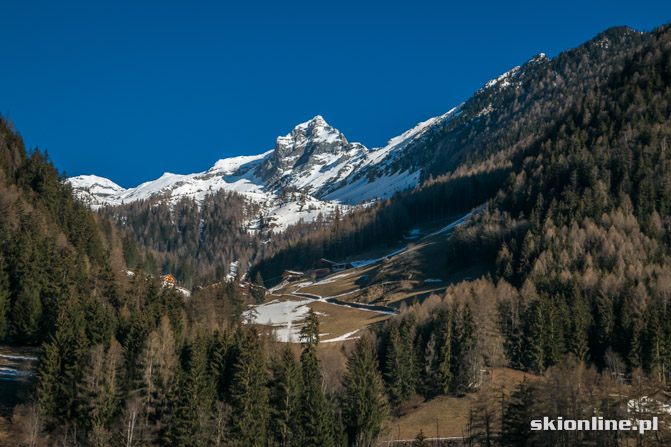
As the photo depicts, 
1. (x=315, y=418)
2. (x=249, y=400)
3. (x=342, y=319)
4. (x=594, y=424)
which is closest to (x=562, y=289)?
(x=342, y=319)

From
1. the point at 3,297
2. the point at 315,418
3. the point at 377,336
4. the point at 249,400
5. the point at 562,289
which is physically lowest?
the point at 315,418

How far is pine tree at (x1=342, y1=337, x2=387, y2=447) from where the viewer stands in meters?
67.3

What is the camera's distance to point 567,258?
411 ft

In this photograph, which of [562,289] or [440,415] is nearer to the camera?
[440,415]

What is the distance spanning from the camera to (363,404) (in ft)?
225

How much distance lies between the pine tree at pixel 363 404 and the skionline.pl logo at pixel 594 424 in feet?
63.9

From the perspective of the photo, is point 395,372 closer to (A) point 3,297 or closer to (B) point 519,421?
(B) point 519,421

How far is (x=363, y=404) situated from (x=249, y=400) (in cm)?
1416

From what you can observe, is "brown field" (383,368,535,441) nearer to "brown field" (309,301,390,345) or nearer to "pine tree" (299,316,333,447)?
"pine tree" (299,316,333,447)

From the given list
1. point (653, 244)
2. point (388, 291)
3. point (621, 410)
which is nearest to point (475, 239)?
point (388, 291)

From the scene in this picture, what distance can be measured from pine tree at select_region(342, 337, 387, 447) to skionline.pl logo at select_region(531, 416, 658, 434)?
63.9ft

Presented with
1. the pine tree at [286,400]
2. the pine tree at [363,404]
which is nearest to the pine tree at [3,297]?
the pine tree at [286,400]

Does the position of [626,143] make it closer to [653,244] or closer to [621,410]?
[653,244]

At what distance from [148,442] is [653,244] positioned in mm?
116217
